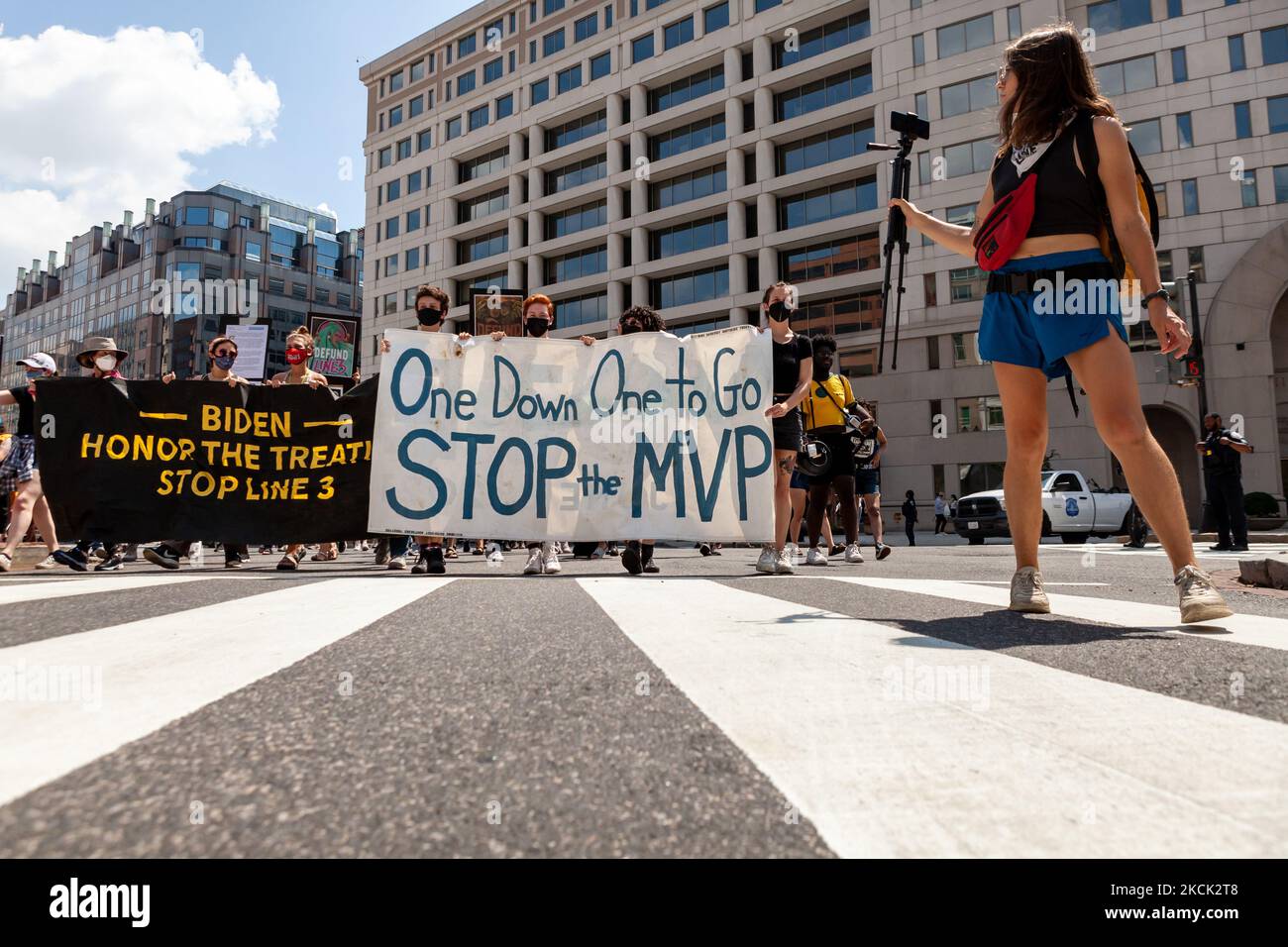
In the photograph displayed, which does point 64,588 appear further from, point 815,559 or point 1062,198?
point 815,559

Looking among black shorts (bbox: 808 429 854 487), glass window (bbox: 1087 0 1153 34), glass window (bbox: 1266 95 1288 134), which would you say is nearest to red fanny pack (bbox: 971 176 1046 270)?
black shorts (bbox: 808 429 854 487)

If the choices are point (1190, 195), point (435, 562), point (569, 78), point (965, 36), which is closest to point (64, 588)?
point (435, 562)

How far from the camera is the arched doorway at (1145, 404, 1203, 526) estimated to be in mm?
28469

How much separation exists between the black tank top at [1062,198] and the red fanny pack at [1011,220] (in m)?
0.02

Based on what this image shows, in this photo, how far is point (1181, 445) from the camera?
29047mm

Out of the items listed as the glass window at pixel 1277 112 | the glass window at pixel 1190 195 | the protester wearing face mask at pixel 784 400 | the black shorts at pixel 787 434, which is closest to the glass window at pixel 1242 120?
the glass window at pixel 1277 112

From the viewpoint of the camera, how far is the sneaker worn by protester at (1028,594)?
2.93m

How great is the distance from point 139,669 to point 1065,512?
20.3m

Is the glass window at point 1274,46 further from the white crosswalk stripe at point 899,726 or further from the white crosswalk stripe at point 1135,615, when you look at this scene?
the white crosswalk stripe at point 899,726

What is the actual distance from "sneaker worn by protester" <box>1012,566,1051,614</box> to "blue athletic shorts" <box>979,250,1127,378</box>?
2.72 feet

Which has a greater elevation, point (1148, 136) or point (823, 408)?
point (1148, 136)
